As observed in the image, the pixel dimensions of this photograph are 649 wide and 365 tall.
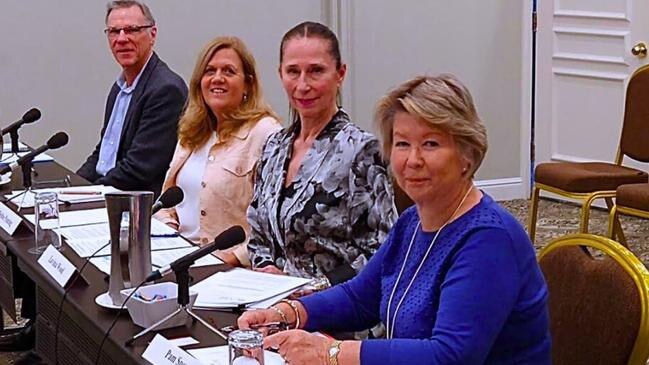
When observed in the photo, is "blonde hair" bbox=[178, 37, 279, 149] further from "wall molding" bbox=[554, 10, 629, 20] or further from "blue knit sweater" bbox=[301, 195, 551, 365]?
"wall molding" bbox=[554, 10, 629, 20]

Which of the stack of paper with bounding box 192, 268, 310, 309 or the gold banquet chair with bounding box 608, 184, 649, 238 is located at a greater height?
the stack of paper with bounding box 192, 268, 310, 309

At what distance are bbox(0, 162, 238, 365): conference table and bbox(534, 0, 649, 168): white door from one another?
3.86 m

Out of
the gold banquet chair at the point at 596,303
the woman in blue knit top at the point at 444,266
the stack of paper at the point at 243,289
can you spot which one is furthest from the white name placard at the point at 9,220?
the gold banquet chair at the point at 596,303

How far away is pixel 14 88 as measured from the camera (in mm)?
5797

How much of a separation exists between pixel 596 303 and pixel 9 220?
1793mm

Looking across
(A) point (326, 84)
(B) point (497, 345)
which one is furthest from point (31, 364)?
(B) point (497, 345)

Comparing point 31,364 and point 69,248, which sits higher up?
point 69,248

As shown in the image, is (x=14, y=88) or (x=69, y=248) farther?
(x=14, y=88)

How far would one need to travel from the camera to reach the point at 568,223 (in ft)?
20.1

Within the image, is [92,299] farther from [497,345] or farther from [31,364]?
[31,364]

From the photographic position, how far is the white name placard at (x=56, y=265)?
100 inches

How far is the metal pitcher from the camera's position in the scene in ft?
7.44

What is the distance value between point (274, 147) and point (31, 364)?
58.0 inches

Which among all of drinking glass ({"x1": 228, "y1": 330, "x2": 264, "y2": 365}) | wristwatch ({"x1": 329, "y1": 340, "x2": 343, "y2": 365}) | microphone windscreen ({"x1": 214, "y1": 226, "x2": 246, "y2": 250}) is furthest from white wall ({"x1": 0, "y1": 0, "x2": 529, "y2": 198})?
drinking glass ({"x1": 228, "y1": 330, "x2": 264, "y2": 365})
